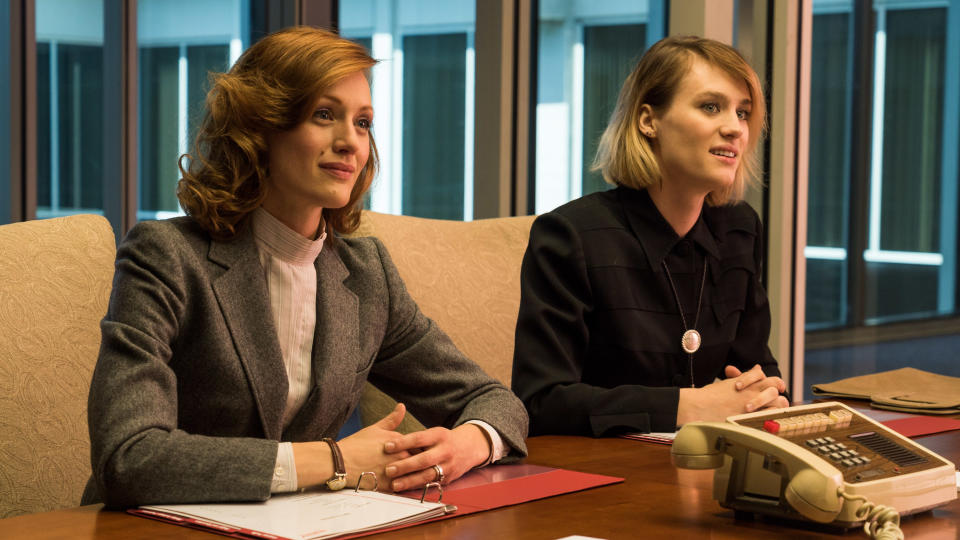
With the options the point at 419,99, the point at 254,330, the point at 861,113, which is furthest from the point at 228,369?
the point at 419,99

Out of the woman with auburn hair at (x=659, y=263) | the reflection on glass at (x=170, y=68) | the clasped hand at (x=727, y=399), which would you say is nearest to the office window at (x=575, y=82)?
the reflection on glass at (x=170, y=68)

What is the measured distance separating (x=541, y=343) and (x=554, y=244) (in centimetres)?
20

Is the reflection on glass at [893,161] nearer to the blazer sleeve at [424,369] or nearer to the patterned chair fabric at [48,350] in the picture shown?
the blazer sleeve at [424,369]

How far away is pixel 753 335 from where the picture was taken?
2285mm

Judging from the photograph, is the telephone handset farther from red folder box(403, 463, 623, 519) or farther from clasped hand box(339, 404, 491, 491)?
clasped hand box(339, 404, 491, 491)

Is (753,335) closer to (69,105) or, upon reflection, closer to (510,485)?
(510,485)

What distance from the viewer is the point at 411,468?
1.39m

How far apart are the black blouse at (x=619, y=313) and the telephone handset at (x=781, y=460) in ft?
1.98

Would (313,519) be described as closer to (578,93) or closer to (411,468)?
(411,468)

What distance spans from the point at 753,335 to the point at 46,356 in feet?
4.45

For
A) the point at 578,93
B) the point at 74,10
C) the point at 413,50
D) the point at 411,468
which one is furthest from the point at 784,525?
the point at 74,10

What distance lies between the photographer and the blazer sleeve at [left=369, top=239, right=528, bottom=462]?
69.6 inches

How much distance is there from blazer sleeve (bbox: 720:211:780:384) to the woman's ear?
34 centimetres

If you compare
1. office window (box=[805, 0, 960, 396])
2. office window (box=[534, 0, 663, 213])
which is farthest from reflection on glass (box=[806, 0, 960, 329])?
office window (box=[534, 0, 663, 213])
